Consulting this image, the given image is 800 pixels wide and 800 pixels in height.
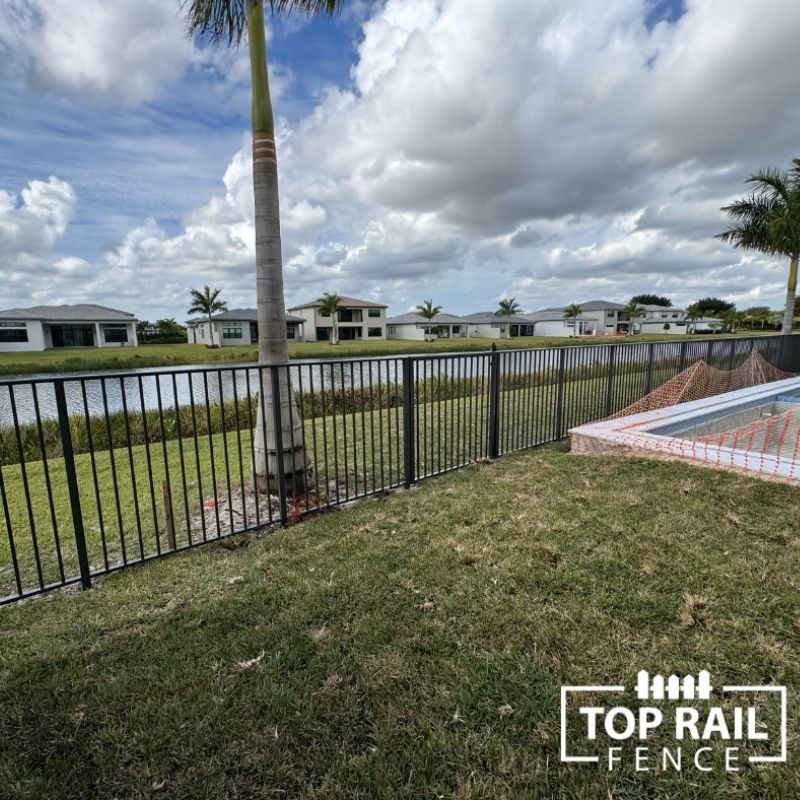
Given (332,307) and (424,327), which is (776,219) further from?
A: (424,327)

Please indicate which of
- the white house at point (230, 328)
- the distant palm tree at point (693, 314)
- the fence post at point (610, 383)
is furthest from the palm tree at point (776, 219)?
the distant palm tree at point (693, 314)

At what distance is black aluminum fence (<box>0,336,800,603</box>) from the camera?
3143 mm

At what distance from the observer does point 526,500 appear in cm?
405

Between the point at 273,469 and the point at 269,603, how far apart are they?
2.06 m

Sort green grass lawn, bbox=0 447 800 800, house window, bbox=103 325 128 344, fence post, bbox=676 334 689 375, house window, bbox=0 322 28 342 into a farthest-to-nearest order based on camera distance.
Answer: house window, bbox=103 325 128 344 → house window, bbox=0 322 28 342 → fence post, bbox=676 334 689 375 → green grass lawn, bbox=0 447 800 800

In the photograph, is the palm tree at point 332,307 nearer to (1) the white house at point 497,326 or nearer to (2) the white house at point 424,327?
(2) the white house at point 424,327

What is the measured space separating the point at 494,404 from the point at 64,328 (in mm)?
47921

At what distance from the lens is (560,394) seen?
6.48m

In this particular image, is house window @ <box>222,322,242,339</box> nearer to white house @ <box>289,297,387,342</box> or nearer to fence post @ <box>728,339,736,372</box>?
white house @ <box>289,297,387,342</box>

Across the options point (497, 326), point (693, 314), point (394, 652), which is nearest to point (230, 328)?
point (497, 326)

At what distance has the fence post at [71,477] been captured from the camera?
8.82ft

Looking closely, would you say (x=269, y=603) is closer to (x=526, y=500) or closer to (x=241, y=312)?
(x=526, y=500)

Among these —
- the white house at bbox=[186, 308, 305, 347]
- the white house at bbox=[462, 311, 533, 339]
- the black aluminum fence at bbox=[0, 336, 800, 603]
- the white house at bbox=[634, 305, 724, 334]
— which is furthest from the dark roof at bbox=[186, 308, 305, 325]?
the white house at bbox=[634, 305, 724, 334]

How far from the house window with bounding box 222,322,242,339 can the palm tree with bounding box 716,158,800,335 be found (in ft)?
148
